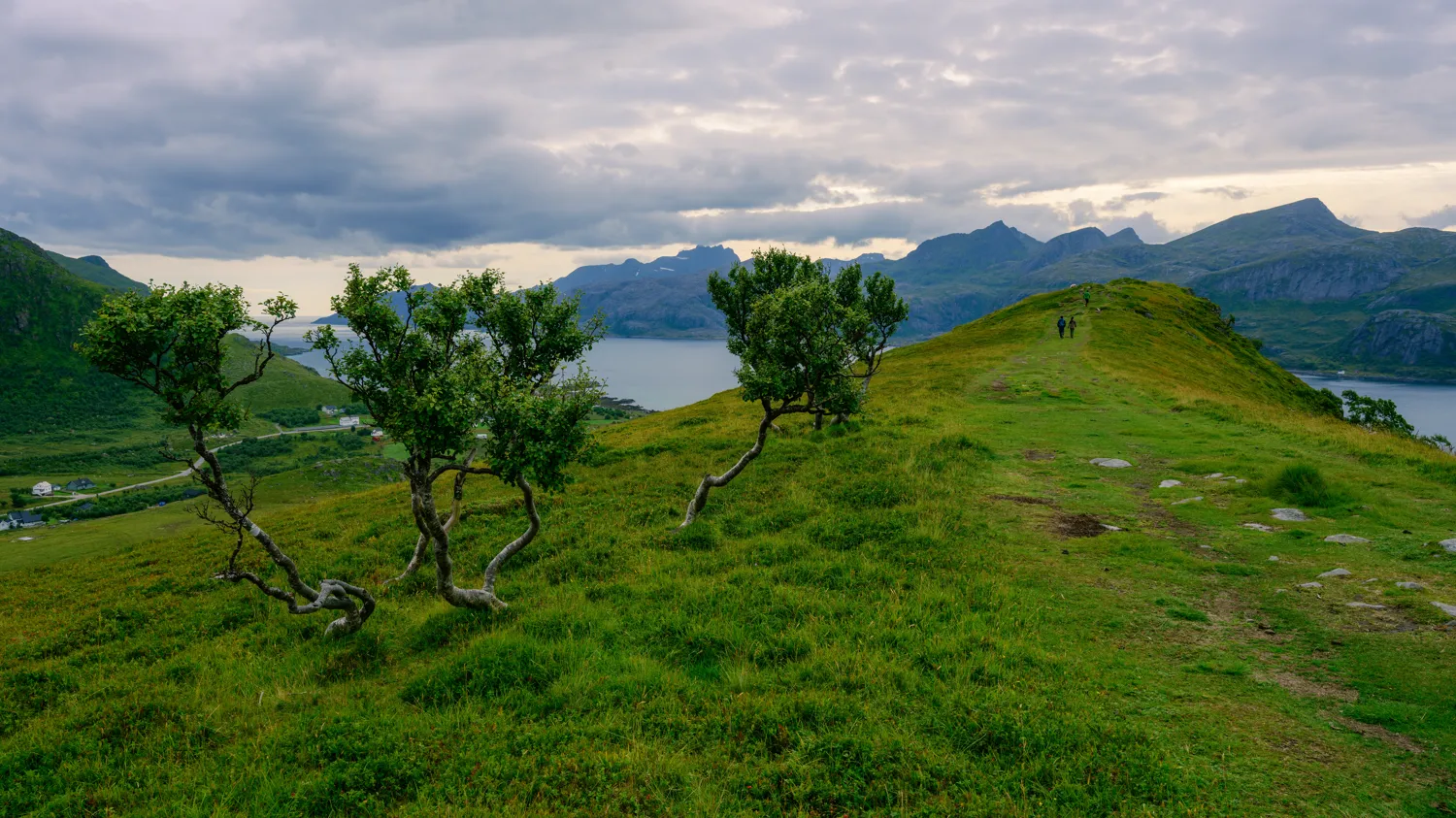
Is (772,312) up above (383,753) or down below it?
above

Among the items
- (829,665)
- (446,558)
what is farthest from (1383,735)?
(446,558)

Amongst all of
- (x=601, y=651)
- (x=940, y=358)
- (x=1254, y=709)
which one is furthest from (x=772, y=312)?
(x=940, y=358)

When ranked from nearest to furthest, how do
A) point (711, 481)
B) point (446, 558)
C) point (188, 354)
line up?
point (188, 354), point (446, 558), point (711, 481)

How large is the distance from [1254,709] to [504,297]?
69.6 feet

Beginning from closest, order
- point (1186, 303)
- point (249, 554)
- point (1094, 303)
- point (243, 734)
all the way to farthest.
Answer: point (243, 734), point (249, 554), point (1094, 303), point (1186, 303)

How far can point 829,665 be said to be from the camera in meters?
12.1

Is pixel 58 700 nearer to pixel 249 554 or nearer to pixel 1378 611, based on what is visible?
pixel 249 554

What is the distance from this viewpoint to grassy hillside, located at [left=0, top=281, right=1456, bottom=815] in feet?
30.6

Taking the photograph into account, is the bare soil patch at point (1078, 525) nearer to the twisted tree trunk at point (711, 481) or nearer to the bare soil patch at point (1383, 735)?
the bare soil patch at point (1383, 735)

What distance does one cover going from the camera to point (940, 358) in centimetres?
7262

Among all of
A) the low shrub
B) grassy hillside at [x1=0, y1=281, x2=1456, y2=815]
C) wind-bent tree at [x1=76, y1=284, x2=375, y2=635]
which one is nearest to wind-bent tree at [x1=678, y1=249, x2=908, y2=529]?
grassy hillside at [x1=0, y1=281, x2=1456, y2=815]

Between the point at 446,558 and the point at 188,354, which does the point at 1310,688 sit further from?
the point at 188,354

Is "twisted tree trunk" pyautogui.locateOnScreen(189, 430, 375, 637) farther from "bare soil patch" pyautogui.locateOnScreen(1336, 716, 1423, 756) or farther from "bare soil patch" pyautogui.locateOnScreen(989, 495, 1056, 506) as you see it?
"bare soil patch" pyautogui.locateOnScreen(989, 495, 1056, 506)

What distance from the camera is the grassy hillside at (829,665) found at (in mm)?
9312
